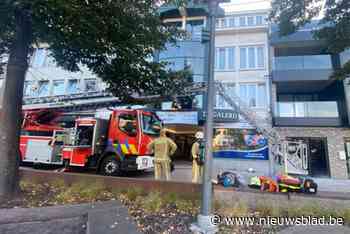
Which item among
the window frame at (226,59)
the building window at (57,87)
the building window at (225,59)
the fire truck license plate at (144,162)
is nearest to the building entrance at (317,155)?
the window frame at (226,59)

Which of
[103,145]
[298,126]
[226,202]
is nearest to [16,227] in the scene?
[226,202]

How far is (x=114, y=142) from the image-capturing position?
27.3 ft

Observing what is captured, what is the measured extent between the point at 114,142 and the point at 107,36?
4642mm

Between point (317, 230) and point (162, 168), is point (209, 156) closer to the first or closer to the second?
point (317, 230)

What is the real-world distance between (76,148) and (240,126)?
1088 centimetres

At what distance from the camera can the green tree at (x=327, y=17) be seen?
19.5 ft

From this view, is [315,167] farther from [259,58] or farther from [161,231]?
[161,231]

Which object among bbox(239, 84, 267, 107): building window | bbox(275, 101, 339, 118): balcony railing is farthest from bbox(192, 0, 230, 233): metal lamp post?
bbox(239, 84, 267, 107): building window

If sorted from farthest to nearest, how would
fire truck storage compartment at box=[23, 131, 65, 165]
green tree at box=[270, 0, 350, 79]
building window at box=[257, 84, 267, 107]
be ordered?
building window at box=[257, 84, 267, 107]
fire truck storage compartment at box=[23, 131, 65, 165]
green tree at box=[270, 0, 350, 79]

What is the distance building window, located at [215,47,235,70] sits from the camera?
16734 mm

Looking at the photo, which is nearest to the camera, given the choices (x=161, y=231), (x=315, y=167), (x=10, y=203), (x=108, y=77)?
(x=161, y=231)

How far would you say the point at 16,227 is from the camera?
300 cm

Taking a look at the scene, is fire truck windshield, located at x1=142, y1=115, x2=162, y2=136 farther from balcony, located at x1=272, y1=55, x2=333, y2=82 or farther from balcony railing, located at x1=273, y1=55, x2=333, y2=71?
balcony railing, located at x1=273, y1=55, x2=333, y2=71

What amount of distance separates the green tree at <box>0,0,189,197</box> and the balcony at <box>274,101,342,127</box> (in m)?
11.0
